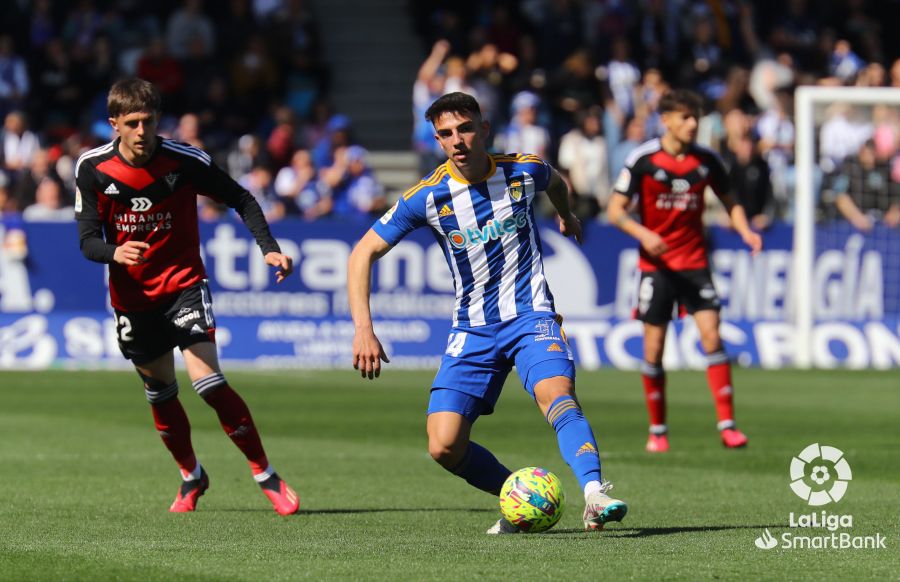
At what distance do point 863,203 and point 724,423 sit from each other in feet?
34.5

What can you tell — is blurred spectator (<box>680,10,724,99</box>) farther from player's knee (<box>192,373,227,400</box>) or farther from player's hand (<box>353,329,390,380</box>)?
player's hand (<box>353,329,390,380</box>)

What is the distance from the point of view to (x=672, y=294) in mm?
12664

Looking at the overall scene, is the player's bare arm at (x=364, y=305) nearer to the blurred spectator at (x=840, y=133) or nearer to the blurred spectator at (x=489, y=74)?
the blurred spectator at (x=840, y=133)

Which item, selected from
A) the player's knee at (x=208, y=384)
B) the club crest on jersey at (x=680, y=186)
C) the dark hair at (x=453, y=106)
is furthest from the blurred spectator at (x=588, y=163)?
the dark hair at (x=453, y=106)

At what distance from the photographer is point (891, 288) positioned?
21469mm

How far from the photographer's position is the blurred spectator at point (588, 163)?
76.6ft

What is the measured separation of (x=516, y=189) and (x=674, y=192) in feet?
15.5

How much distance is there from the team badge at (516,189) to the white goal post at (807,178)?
13163 millimetres

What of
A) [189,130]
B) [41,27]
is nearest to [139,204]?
[189,130]

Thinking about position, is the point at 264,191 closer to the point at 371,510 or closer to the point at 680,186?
the point at 680,186

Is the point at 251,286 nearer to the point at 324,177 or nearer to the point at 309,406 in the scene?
the point at 324,177

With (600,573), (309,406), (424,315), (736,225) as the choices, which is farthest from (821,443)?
(424,315)

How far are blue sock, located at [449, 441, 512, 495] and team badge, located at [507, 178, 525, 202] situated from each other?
1.24 m

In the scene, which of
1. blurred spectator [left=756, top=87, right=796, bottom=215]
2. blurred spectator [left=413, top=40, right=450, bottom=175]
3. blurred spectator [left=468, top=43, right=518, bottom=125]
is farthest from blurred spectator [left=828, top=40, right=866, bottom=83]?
blurred spectator [left=413, top=40, right=450, bottom=175]
